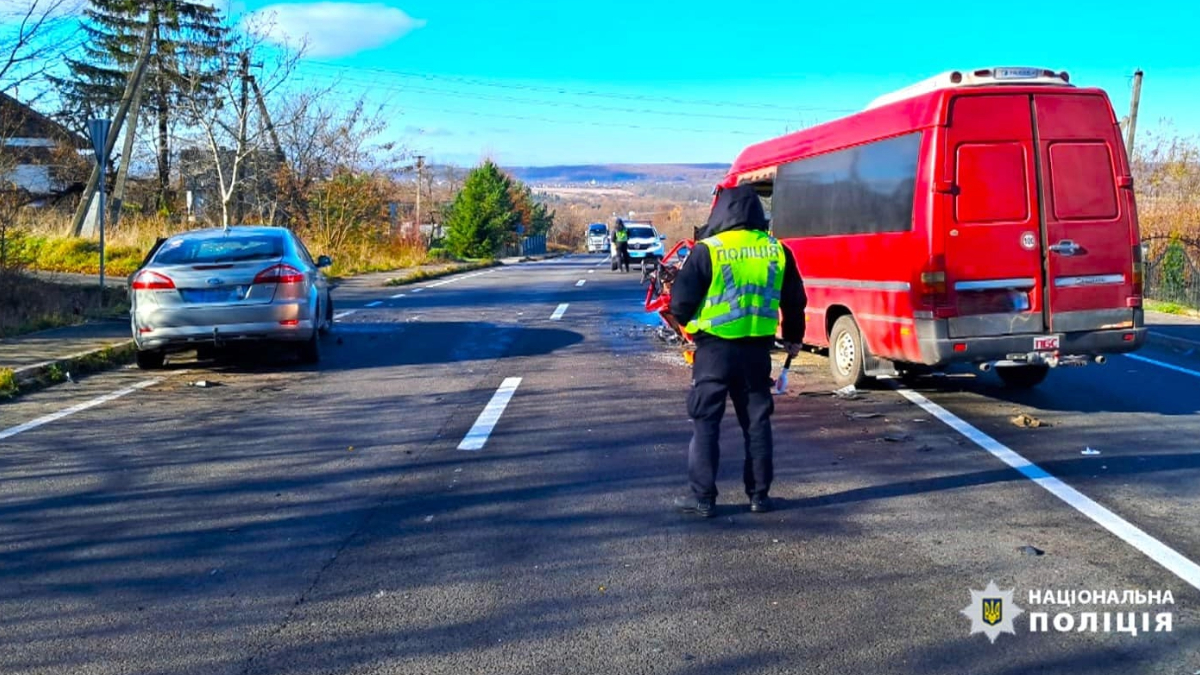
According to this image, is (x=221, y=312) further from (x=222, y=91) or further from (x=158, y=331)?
Answer: (x=222, y=91)

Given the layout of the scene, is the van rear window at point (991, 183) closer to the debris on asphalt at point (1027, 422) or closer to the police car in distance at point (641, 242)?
the debris on asphalt at point (1027, 422)

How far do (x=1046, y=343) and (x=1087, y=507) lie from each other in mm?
2831

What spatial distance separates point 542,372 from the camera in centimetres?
1184

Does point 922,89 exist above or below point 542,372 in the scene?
above

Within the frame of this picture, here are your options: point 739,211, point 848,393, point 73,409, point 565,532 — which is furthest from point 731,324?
point 73,409

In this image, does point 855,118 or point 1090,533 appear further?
point 855,118

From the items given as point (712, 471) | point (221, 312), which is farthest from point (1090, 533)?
point (221, 312)

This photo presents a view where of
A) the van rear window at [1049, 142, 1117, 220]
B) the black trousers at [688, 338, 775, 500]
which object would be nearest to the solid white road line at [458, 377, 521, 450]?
the black trousers at [688, 338, 775, 500]

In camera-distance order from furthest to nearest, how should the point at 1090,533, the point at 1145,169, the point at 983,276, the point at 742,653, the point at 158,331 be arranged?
the point at 1145,169, the point at 158,331, the point at 983,276, the point at 1090,533, the point at 742,653

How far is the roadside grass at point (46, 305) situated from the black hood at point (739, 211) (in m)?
11.1

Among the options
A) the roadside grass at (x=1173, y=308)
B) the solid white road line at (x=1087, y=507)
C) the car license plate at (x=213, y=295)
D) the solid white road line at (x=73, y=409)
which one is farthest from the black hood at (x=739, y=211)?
the roadside grass at (x=1173, y=308)

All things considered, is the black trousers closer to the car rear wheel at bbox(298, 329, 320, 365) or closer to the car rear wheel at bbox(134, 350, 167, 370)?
the car rear wheel at bbox(298, 329, 320, 365)

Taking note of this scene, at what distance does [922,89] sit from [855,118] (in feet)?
3.20

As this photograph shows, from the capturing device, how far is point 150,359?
12219 millimetres
